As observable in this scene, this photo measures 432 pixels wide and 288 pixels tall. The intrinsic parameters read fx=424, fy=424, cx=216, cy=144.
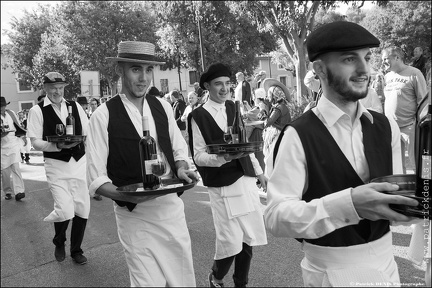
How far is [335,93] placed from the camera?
81.8 inches

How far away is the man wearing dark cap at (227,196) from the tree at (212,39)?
25.9 metres

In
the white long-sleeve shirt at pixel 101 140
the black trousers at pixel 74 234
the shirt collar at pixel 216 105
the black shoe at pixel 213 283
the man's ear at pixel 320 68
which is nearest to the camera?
the man's ear at pixel 320 68

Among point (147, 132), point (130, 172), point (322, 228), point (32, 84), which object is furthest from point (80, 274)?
point (32, 84)

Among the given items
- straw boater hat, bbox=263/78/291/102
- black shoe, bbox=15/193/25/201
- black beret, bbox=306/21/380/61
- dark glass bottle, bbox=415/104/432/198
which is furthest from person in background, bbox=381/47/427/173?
black shoe, bbox=15/193/25/201

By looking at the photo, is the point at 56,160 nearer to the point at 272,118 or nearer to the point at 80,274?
the point at 80,274

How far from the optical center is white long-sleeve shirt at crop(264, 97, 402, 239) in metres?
1.75

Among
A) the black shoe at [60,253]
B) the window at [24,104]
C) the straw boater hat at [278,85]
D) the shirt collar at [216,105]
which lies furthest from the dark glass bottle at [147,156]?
the window at [24,104]

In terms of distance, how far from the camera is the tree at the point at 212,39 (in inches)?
1236

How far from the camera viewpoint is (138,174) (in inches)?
126

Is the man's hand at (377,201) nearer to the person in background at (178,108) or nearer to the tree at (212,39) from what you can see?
the person in background at (178,108)

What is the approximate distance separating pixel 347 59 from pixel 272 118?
5590mm

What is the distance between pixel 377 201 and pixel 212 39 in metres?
32.7

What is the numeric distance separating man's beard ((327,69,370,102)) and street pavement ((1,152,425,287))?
6.96 feet

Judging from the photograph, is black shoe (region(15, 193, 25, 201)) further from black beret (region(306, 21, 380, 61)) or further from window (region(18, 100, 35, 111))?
window (region(18, 100, 35, 111))
